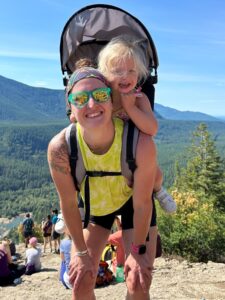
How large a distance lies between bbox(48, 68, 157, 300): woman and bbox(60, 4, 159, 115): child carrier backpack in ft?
2.65

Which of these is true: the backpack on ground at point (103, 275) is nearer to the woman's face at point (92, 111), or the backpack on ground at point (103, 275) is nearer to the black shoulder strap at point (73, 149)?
the black shoulder strap at point (73, 149)

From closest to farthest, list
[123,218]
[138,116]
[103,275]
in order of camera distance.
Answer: [138,116], [123,218], [103,275]

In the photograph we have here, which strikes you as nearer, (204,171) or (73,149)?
(73,149)

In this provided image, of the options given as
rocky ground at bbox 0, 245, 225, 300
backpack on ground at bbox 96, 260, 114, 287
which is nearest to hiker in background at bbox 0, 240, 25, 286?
rocky ground at bbox 0, 245, 225, 300

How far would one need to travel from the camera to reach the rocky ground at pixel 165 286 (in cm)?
685

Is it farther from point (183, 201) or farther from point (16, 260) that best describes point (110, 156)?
point (183, 201)

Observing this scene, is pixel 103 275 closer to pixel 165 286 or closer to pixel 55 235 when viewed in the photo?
pixel 165 286

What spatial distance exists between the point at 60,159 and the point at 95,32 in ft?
4.73

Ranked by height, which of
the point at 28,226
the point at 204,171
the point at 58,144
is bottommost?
the point at 28,226

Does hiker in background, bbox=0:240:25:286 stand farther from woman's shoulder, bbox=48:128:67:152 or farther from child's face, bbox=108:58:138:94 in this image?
child's face, bbox=108:58:138:94

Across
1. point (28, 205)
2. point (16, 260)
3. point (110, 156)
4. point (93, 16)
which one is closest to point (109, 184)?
point (110, 156)

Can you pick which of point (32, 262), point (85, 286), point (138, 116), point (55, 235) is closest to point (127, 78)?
point (138, 116)

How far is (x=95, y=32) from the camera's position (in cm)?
383

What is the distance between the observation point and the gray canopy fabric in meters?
3.79
